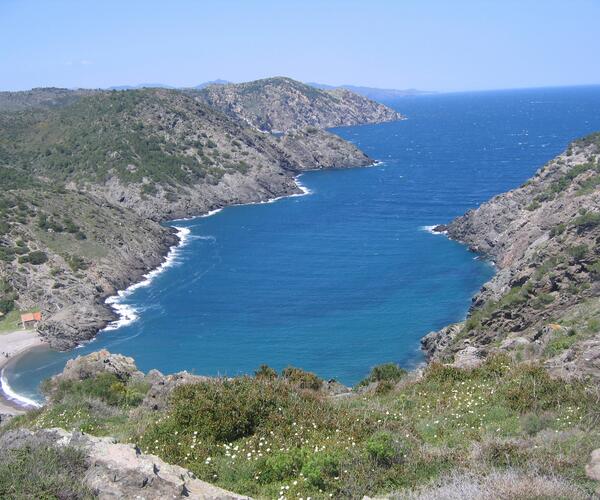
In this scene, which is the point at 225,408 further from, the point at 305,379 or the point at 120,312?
the point at 120,312

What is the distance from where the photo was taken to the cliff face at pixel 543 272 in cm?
2738

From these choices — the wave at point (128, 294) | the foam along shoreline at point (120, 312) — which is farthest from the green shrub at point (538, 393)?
the wave at point (128, 294)

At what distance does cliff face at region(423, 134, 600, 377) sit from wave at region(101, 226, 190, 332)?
3328 centimetres

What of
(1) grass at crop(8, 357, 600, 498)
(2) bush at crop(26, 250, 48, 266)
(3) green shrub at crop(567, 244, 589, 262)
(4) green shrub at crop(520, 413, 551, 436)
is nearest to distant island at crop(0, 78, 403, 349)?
(2) bush at crop(26, 250, 48, 266)

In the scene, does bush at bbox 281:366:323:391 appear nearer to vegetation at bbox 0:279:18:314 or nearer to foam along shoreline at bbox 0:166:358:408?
foam along shoreline at bbox 0:166:358:408

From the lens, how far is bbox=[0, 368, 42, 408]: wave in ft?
159

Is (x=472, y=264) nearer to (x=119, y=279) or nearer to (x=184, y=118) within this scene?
(x=119, y=279)

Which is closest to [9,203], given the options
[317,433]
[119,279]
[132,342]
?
[119,279]

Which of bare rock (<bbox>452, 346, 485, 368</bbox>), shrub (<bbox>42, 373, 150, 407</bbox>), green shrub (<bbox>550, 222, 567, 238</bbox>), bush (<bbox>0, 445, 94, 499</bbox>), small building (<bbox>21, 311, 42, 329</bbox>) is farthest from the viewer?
small building (<bbox>21, 311, 42, 329</bbox>)

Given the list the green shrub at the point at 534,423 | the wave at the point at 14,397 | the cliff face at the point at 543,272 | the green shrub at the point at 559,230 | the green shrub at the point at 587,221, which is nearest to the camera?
the green shrub at the point at 534,423

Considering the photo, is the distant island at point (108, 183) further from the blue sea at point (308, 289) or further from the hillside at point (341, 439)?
the hillside at point (341, 439)

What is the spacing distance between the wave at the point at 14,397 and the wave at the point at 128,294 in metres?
12.9

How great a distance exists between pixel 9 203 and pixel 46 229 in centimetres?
838

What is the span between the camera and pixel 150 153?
132 meters
